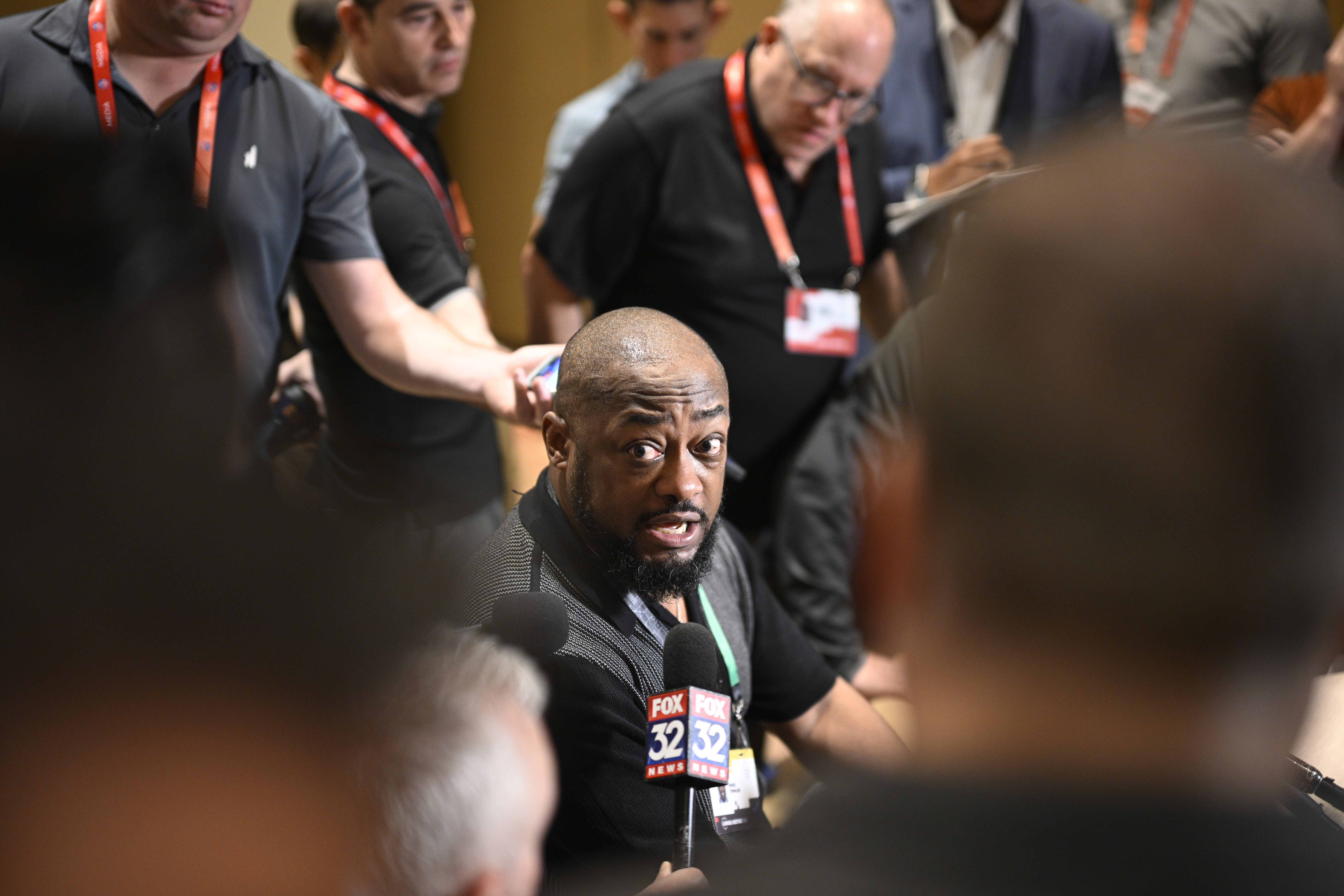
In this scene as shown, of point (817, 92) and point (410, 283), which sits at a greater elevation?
point (817, 92)

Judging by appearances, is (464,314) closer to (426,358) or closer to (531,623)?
(426,358)

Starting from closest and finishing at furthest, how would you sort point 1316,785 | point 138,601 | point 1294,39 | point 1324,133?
1. point 138,601
2. point 1316,785
3. point 1324,133
4. point 1294,39

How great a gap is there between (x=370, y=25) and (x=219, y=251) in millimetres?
2209

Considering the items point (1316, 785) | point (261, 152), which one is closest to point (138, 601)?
point (1316, 785)

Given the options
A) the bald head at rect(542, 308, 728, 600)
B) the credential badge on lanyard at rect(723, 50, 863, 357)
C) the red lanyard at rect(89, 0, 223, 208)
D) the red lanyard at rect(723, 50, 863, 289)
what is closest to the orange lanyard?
the red lanyard at rect(723, 50, 863, 289)

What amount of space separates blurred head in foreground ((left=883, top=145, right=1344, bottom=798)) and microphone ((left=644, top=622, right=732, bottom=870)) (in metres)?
0.68

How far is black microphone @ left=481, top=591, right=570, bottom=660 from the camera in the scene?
1.41m

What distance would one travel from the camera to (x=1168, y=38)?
344cm

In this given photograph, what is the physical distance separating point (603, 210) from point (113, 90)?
3.64 feet

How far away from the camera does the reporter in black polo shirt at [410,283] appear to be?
2301 millimetres

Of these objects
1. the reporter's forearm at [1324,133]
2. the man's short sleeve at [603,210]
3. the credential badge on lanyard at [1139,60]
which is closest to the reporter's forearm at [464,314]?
the man's short sleeve at [603,210]

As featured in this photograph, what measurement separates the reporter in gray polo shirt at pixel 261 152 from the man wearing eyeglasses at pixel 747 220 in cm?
63

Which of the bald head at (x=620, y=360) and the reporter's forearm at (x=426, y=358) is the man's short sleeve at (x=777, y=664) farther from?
the reporter's forearm at (x=426, y=358)

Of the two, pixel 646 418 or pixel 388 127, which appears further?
pixel 388 127
